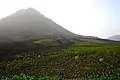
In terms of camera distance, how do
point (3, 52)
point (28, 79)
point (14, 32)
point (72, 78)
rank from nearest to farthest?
point (28, 79), point (72, 78), point (3, 52), point (14, 32)

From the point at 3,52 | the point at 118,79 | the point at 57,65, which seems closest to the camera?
the point at 118,79

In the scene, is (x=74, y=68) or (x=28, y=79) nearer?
(x=28, y=79)

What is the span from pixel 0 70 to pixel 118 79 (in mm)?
29898

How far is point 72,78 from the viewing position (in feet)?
142

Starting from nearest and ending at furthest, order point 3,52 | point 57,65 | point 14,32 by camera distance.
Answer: point 57,65 < point 3,52 < point 14,32

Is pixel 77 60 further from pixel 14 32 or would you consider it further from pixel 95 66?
pixel 14 32

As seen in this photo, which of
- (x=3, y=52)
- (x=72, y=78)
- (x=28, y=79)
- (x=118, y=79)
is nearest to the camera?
(x=28, y=79)

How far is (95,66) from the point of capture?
5519 cm

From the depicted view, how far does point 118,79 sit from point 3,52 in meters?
69.2

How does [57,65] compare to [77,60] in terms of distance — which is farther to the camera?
[77,60]

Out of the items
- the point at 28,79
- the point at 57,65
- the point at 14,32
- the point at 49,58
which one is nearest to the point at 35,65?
the point at 57,65

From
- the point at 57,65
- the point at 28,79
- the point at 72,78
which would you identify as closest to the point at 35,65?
the point at 57,65

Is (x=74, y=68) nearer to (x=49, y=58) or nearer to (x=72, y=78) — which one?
(x=72, y=78)

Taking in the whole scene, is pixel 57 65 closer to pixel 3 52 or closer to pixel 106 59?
pixel 106 59
